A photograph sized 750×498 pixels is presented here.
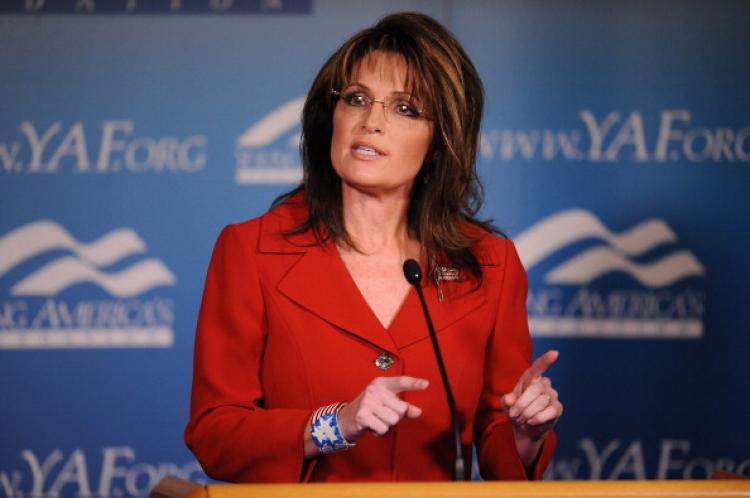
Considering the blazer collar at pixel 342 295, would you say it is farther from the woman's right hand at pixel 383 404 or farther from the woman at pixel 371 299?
the woman's right hand at pixel 383 404

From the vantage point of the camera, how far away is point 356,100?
2225 millimetres

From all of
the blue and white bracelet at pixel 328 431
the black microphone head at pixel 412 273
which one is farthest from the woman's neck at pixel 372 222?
the blue and white bracelet at pixel 328 431

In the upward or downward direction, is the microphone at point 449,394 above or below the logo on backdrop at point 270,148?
below

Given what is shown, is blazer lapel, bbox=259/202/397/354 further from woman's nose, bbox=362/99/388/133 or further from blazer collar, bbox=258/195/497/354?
woman's nose, bbox=362/99/388/133

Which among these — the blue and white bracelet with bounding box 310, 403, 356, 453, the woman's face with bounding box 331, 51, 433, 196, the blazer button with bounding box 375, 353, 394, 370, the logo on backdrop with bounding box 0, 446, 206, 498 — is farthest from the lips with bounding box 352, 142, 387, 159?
the logo on backdrop with bounding box 0, 446, 206, 498

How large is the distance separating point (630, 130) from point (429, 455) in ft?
5.84

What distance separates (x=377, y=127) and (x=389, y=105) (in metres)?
0.06

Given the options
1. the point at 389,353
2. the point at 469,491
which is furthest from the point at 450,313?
the point at 469,491

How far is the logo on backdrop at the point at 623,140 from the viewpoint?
357cm

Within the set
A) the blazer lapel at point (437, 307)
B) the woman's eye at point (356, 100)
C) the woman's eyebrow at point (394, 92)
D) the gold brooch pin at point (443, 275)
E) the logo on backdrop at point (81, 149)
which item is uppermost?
the woman's eyebrow at point (394, 92)

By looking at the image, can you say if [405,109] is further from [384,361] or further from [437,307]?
[384,361]

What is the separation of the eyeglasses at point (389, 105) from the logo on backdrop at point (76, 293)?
1516 mm

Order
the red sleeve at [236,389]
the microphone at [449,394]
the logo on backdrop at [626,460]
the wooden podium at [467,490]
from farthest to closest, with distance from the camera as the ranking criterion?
the logo on backdrop at [626,460], the red sleeve at [236,389], the microphone at [449,394], the wooden podium at [467,490]

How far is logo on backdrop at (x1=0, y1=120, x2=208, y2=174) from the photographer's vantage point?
11.5ft
